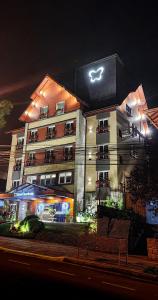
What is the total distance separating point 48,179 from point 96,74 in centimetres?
1486

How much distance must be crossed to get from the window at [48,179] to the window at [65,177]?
0.97 meters

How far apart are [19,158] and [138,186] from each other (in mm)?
22593

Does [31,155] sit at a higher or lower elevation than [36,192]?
higher

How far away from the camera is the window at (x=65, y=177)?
32.6 metres

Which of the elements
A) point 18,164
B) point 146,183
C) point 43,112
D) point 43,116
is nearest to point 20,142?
point 18,164

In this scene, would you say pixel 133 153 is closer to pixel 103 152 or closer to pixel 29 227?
pixel 103 152

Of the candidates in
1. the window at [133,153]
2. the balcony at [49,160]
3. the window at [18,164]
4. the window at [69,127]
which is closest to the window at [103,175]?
the window at [133,153]

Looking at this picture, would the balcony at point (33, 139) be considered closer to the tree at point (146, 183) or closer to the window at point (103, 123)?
the window at point (103, 123)

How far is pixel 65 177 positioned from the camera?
3297 centimetres

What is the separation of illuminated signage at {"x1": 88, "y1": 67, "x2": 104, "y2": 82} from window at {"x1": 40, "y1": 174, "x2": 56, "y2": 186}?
538 inches

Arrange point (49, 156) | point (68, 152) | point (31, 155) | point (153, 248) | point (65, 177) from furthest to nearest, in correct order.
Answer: point (31, 155), point (49, 156), point (68, 152), point (65, 177), point (153, 248)

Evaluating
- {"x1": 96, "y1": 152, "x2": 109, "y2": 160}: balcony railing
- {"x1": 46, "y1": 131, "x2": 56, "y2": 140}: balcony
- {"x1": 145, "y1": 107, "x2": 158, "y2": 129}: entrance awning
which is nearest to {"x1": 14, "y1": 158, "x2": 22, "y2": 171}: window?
{"x1": 46, "y1": 131, "x2": 56, "y2": 140}: balcony

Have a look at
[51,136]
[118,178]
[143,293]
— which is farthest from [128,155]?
[143,293]

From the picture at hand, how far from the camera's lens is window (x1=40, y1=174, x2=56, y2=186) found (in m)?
34.0
